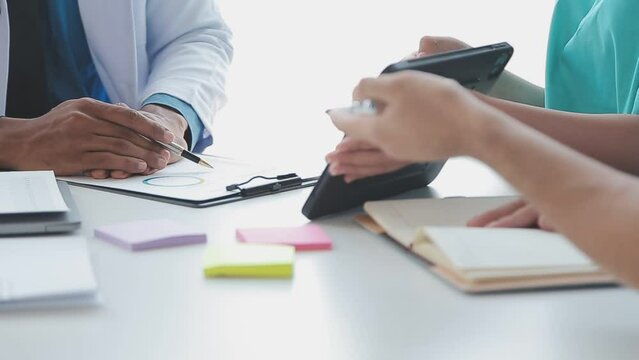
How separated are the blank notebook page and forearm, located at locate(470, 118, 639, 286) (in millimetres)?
127

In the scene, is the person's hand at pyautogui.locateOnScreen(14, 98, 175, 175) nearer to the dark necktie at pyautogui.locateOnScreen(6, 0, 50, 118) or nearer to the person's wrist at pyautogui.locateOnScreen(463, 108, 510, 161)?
the dark necktie at pyautogui.locateOnScreen(6, 0, 50, 118)

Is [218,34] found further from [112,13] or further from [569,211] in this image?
[569,211]

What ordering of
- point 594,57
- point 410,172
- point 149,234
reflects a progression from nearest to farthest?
point 149,234 → point 410,172 → point 594,57

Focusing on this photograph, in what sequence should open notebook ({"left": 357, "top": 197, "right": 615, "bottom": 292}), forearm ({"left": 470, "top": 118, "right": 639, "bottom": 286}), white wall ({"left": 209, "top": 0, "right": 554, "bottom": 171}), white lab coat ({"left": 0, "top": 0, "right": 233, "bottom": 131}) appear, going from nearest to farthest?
forearm ({"left": 470, "top": 118, "right": 639, "bottom": 286})
open notebook ({"left": 357, "top": 197, "right": 615, "bottom": 292})
white lab coat ({"left": 0, "top": 0, "right": 233, "bottom": 131})
white wall ({"left": 209, "top": 0, "right": 554, "bottom": 171})

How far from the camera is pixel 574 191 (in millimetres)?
702

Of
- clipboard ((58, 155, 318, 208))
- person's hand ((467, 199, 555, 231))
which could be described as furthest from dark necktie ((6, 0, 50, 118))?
person's hand ((467, 199, 555, 231))

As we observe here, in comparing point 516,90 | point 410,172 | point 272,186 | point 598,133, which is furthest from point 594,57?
point 272,186

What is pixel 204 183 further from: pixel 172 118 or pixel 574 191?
pixel 574 191

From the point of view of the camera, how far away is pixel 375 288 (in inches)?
33.4

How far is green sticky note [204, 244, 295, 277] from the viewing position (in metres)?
0.87

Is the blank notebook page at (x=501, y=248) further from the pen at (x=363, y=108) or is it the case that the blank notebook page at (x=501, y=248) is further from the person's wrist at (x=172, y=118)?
the person's wrist at (x=172, y=118)

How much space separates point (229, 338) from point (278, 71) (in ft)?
5.87

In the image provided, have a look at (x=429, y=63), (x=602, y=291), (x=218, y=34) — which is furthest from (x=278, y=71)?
(x=602, y=291)

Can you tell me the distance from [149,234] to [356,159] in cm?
22
